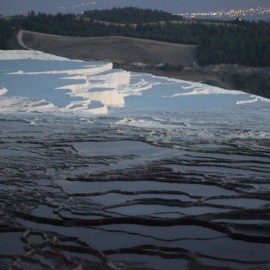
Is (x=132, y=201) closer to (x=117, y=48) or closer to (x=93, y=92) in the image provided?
(x=93, y=92)

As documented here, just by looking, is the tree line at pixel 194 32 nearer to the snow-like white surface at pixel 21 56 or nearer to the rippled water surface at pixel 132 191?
the snow-like white surface at pixel 21 56

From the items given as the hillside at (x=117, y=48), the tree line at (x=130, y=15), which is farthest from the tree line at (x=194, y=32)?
the tree line at (x=130, y=15)

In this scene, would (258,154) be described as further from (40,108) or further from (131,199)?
(40,108)

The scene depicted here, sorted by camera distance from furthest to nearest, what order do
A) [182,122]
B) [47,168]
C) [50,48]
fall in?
[50,48], [182,122], [47,168]

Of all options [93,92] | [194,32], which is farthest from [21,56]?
[194,32]

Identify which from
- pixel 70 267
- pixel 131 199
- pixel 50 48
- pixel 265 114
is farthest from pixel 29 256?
pixel 50 48
